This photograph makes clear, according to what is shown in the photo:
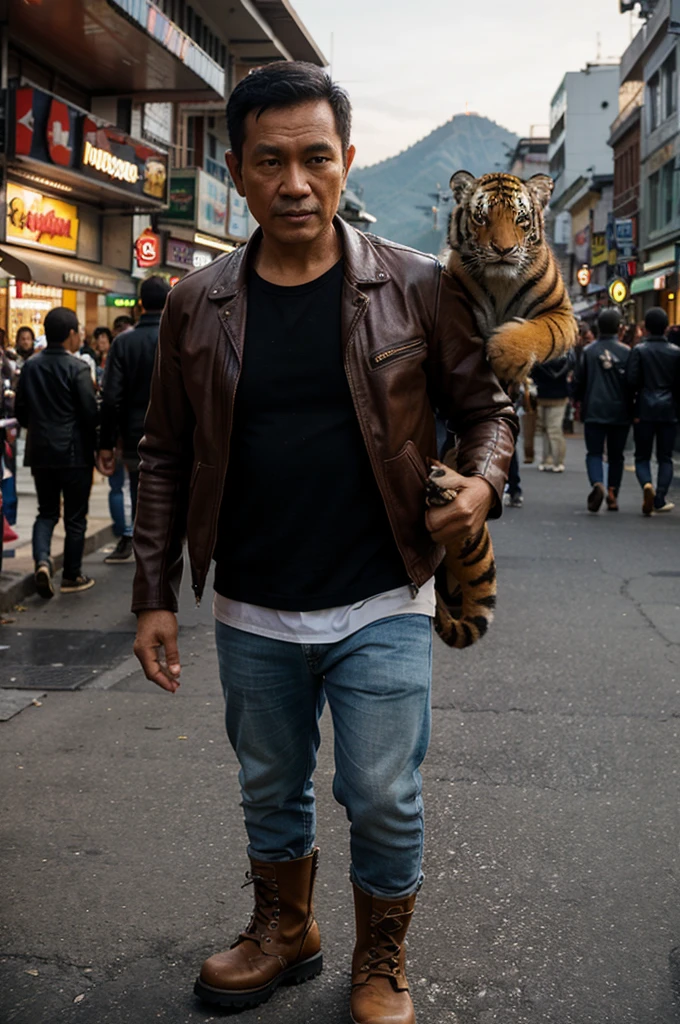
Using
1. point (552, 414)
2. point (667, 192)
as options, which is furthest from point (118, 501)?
point (667, 192)

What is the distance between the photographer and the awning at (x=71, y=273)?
21922 millimetres

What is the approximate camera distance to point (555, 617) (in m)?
8.27

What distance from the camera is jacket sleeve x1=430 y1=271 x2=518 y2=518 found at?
2926 millimetres

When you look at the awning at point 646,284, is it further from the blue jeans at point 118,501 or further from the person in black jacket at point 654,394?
the blue jeans at point 118,501

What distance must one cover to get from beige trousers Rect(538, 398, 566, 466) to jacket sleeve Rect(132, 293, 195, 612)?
44.1ft

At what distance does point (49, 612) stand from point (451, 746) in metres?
3.97

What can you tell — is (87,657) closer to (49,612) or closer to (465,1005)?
(49,612)

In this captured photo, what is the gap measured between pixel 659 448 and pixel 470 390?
1136cm

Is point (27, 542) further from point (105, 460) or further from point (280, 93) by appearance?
point (280, 93)

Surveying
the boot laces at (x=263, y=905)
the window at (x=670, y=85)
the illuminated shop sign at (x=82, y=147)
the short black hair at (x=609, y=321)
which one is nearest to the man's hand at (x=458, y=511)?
the boot laces at (x=263, y=905)

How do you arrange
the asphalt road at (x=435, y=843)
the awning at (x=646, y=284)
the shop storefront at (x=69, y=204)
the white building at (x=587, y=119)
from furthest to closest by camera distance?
the white building at (x=587, y=119), the awning at (x=646, y=284), the shop storefront at (x=69, y=204), the asphalt road at (x=435, y=843)

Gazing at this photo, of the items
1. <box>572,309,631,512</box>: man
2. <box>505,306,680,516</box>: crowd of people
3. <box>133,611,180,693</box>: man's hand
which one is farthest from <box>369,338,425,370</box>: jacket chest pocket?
<box>572,309,631,512</box>: man

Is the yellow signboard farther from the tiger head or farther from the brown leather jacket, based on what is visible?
the tiger head

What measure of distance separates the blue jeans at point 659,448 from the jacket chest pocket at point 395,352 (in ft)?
36.4
